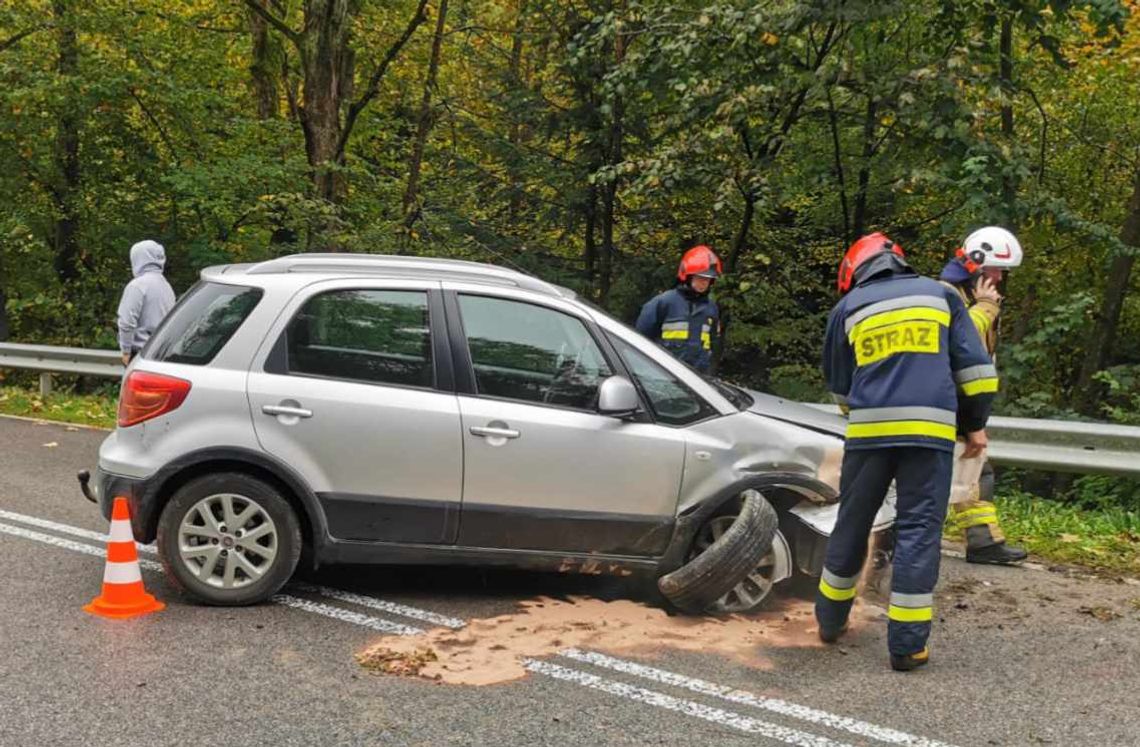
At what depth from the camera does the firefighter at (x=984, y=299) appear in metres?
5.99

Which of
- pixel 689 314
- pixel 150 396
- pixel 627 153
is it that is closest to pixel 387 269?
pixel 150 396

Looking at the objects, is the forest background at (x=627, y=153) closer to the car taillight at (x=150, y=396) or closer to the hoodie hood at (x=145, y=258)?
the hoodie hood at (x=145, y=258)

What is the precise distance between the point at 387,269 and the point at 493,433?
107cm

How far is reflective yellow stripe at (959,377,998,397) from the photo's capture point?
4.56 metres

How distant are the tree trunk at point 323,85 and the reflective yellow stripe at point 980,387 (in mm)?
10992

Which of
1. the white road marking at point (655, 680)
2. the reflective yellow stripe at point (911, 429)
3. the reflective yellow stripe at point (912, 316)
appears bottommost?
the white road marking at point (655, 680)

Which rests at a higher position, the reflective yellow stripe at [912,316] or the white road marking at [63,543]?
the reflective yellow stripe at [912,316]

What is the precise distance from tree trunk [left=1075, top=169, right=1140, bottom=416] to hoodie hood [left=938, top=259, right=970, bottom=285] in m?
8.09

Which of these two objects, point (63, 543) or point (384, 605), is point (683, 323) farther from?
point (63, 543)

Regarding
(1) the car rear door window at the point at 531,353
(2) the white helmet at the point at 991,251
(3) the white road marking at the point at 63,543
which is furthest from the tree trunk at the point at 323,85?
(2) the white helmet at the point at 991,251

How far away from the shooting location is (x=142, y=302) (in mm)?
8211

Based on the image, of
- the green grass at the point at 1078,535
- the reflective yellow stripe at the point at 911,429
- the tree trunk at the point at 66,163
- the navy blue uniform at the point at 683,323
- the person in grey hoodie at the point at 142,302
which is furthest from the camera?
the tree trunk at the point at 66,163

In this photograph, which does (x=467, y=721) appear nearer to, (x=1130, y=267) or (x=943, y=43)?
(x=943, y=43)

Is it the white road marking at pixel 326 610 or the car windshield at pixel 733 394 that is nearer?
the white road marking at pixel 326 610
